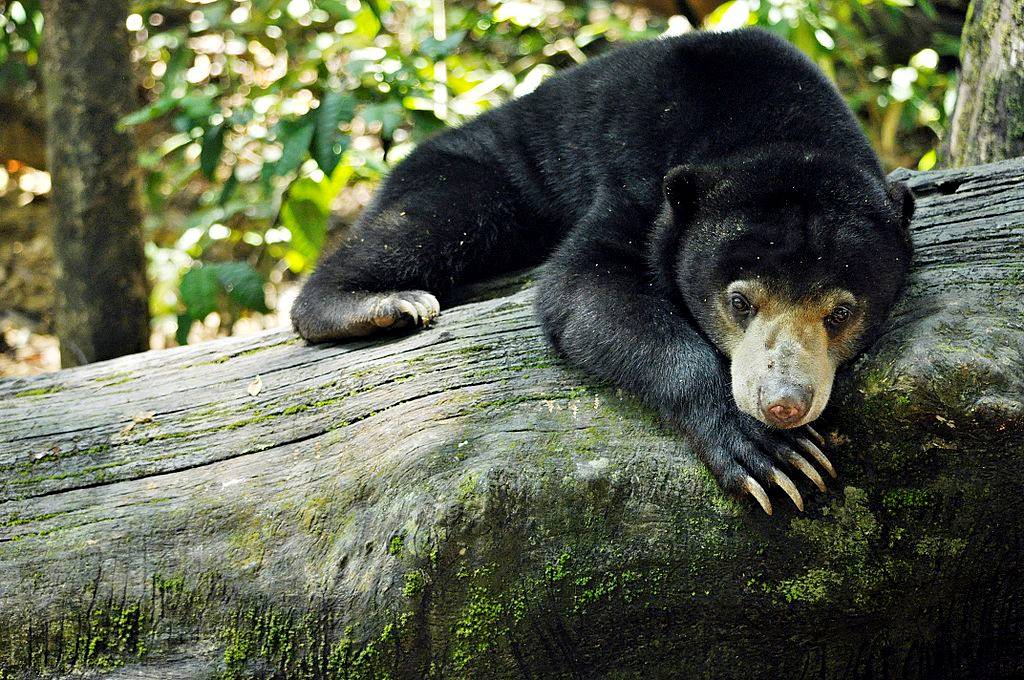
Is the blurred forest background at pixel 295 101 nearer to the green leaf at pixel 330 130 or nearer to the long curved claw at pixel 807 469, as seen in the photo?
the green leaf at pixel 330 130

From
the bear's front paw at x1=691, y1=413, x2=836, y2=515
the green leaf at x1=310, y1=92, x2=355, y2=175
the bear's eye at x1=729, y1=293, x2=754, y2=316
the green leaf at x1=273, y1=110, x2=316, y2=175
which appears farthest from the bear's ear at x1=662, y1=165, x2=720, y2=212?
the green leaf at x1=273, y1=110, x2=316, y2=175

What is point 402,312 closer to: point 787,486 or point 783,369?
point 783,369

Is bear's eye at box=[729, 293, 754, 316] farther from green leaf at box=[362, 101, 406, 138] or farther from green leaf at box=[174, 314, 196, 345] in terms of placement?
green leaf at box=[174, 314, 196, 345]

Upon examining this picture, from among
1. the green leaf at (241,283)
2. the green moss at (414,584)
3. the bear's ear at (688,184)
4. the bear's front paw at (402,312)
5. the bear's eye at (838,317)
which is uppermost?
the bear's ear at (688,184)

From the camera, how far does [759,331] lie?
103 inches

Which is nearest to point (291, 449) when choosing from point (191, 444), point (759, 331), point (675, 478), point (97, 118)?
point (191, 444)

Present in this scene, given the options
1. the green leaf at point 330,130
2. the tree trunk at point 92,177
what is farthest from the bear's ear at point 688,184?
the tree trunk at point 92,177

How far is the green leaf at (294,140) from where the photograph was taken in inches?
171

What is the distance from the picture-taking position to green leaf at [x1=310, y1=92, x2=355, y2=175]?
4398mm

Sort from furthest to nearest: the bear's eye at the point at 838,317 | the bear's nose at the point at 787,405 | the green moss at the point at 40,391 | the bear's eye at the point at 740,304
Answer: the green moss at the point at 40,391 → the bear's eye at the point at 740,304 → the bear's eye at the point at 838,317 → the bear's nose at the point at 787,405

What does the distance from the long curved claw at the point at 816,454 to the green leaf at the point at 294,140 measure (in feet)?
9.21

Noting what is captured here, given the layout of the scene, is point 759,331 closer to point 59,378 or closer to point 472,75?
point 59,378

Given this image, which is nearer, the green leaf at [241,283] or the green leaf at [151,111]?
the green leaf at [151,111]

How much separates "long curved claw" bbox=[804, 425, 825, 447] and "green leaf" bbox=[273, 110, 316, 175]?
110 inches
